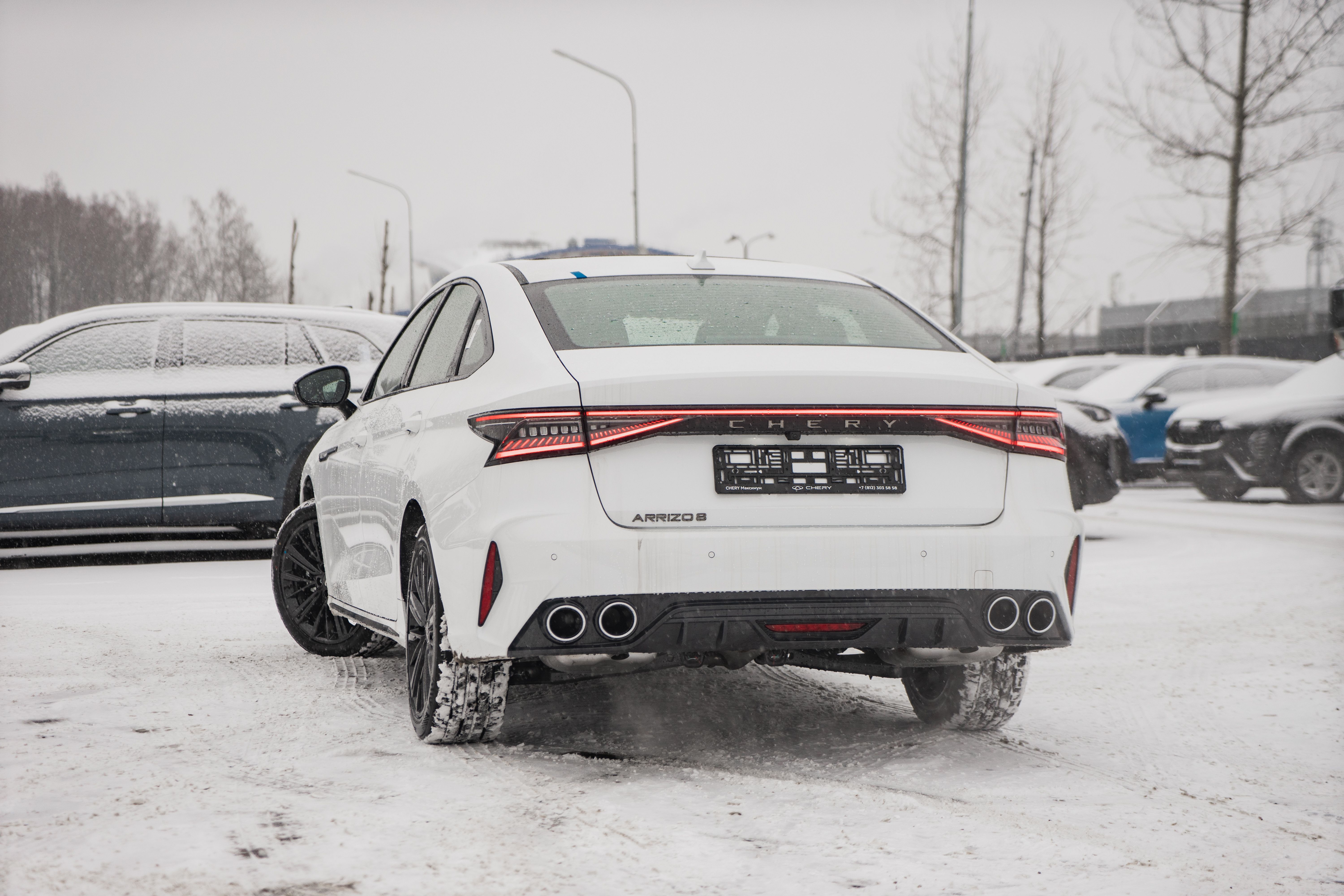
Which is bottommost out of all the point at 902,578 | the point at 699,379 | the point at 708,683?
the point at 708,683

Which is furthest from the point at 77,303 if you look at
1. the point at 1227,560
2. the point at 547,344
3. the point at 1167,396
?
the point at 547,344

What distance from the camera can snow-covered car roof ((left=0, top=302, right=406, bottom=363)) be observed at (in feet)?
32.0

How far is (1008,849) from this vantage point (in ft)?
11.8

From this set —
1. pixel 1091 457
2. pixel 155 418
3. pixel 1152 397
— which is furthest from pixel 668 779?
pixel 1152 397

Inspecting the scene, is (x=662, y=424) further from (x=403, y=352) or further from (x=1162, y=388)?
(x=1162, y=388)

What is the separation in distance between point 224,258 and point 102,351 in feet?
217

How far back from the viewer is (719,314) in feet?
15.3

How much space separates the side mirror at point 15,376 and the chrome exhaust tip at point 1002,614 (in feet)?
24.3

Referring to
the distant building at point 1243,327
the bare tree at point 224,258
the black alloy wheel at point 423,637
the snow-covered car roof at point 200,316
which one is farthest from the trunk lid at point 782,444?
the bare tree at point 224,258

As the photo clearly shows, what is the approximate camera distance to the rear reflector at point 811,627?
401cm

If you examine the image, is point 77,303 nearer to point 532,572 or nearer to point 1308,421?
point 1308,421

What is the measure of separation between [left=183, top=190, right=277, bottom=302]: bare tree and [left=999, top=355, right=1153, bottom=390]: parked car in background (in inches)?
2063

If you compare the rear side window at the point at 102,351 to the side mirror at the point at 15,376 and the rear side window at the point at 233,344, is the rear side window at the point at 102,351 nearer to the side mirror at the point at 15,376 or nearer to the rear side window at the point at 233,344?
A: the side mirror at the point at 15,376

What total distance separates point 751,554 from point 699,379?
49cm
